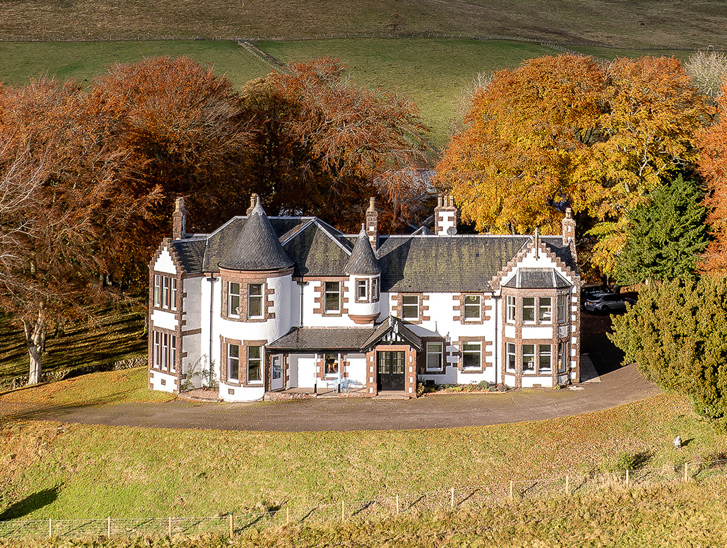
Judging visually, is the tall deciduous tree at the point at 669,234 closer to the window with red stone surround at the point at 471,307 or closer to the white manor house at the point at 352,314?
the white manor house at the point at 352,314

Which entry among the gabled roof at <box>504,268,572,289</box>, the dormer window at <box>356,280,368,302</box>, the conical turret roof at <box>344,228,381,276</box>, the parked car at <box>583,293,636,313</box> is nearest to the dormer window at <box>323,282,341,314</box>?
the dormer window at <box>356,280,368,302</box>

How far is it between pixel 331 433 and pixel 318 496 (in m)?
4.07

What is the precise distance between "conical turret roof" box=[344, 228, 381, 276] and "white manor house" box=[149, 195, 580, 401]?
0.06m

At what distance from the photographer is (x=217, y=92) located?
181 ft

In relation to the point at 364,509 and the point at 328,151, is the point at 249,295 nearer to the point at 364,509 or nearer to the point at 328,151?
the point at 364,509

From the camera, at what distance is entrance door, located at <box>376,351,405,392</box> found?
39469mm

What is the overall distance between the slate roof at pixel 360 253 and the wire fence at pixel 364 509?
12530mm

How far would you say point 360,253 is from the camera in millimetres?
40094

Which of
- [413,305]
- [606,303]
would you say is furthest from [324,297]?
[606,303]

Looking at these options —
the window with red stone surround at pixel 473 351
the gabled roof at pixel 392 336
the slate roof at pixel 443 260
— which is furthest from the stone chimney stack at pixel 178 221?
the window with red stone surround at pixel 473 351

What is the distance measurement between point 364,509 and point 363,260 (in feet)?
45.6

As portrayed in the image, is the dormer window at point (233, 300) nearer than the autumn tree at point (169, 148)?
Yes

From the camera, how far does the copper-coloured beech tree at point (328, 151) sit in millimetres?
54656

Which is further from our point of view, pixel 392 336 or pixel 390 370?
pixel 390 370
